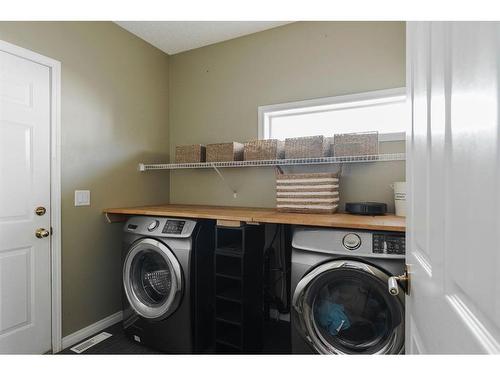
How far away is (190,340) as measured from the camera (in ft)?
6.07

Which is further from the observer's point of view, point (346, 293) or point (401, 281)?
point (346, 293)

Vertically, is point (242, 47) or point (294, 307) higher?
point (242, 47)

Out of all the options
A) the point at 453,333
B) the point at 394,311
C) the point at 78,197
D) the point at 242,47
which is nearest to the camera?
the point at 453,333

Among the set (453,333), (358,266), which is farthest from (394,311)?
(453,333)

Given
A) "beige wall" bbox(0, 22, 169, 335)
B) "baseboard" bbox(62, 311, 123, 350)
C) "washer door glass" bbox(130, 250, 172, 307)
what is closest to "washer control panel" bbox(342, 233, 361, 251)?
"washer door glass" bbox(130, 250, 172, 307)

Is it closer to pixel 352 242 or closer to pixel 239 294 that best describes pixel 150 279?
pixel 239 294

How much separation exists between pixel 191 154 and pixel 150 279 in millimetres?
1105

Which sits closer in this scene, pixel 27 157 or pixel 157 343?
pixel 27 157

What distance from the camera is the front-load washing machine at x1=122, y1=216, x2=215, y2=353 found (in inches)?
73.1

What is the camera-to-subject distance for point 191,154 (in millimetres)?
2484

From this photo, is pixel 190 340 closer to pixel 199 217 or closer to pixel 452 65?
pixel 199 217

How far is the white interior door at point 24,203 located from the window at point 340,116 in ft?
5.58

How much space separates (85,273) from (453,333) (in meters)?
2.46

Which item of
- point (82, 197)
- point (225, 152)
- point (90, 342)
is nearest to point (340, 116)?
point (225, 152)
